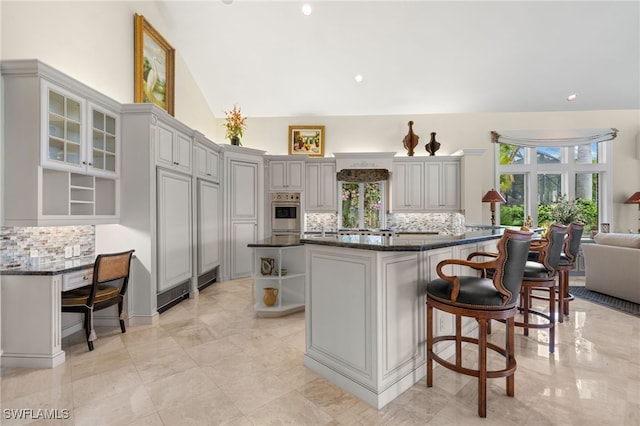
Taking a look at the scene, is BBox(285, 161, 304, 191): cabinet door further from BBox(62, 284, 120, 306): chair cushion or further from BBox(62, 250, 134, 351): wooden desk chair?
BBox(62, 284, 120, 306): chair cushion

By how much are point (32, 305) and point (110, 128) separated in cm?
188

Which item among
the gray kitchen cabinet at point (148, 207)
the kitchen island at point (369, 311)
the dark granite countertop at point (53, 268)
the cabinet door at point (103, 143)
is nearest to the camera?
the kitchen island at point (369, 311)

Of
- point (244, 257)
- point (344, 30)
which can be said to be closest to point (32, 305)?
point (244, 257)

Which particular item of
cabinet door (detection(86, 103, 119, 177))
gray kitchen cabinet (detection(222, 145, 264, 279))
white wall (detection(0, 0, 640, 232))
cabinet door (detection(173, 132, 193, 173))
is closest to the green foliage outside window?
white wall (detection(0, 0, 640, 232))

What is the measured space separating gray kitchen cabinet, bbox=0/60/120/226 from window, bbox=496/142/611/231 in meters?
7.02

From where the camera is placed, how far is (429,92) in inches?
231

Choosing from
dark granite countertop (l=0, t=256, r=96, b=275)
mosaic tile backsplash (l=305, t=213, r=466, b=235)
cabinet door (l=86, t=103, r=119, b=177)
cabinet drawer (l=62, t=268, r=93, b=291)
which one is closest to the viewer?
dark granite countertop (l=0, t=256, r=96, b=275)

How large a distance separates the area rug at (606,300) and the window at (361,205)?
344cm

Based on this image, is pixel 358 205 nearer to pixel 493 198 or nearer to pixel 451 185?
pixel 451 185

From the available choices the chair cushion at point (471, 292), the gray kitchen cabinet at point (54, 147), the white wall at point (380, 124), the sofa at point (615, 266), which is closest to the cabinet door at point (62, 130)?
the gray kitchen cabinet at point (54, 147)

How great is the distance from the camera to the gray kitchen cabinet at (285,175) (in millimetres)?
6082

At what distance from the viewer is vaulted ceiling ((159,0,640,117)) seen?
4523 millimetres

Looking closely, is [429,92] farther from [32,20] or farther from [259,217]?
[32,20]

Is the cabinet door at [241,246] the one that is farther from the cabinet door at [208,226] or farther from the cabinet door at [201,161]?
the cabinet door at [201,161]
